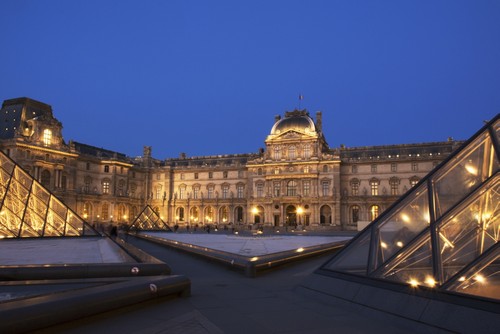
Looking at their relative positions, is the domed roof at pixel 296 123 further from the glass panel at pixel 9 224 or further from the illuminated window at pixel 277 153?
the glass panel at pixel 9 224

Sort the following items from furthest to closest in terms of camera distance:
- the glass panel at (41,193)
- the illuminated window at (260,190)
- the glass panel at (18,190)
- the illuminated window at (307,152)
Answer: the illuminated window at (260,190) → the illuminated window at (307,152) → the glass panel at (41,193) → the glass panel at (18,190)

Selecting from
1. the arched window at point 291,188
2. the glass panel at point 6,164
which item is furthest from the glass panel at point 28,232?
the arched window at point 291,188

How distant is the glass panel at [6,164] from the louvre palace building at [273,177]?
109 feet

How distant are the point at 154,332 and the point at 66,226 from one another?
2132cm

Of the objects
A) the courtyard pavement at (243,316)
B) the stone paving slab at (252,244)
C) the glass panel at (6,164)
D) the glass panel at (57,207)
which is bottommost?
the courtyard pavement at (243,316)

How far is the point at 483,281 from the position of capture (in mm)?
5355

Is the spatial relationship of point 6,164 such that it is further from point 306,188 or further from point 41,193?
point 306,188

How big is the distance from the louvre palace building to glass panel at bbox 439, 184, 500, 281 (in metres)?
51.6

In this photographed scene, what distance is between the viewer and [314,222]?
203ft

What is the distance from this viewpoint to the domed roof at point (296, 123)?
6469cm

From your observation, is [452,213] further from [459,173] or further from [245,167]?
[245,167]

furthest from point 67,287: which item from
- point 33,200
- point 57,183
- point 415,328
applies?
point 57,183

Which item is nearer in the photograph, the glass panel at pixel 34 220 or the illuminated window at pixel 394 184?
the glass panel at pixel 34 220

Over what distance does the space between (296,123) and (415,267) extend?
59576mm
